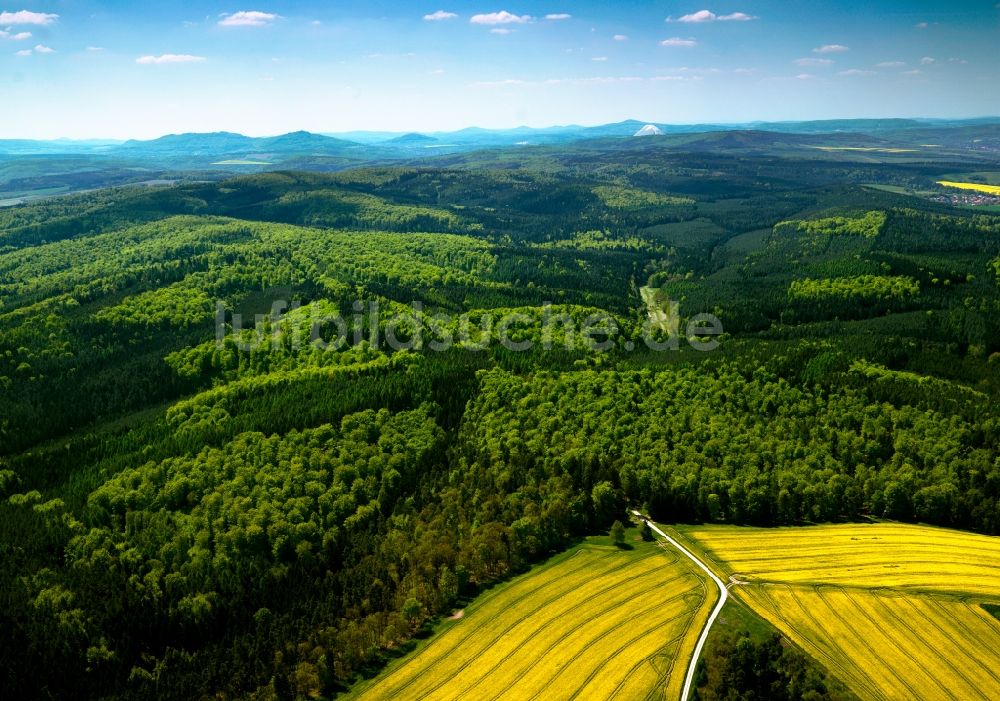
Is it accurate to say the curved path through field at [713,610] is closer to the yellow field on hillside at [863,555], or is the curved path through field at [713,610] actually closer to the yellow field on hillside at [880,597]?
the yellow field on hillside at [880,597]

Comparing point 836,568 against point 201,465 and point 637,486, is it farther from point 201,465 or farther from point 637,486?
point 201,465

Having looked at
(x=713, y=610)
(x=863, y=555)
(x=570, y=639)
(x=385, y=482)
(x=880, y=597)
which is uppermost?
(x=385, y=482)

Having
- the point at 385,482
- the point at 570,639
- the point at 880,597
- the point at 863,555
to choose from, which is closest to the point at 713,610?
the point at 570,639

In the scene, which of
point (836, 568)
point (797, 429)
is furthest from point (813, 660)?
point (797, 429)

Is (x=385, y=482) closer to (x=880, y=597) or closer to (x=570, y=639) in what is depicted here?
(x=570, y=639)

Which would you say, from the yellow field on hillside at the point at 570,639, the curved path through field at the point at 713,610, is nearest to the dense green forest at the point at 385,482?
the curved path through field at the point at 713,610

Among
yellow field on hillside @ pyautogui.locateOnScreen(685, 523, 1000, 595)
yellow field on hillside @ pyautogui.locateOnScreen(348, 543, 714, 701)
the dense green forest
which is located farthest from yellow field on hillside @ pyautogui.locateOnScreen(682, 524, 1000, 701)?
yellow field on hillside @ pyautogui.locateOnScreen(348, 543, 714, 701)

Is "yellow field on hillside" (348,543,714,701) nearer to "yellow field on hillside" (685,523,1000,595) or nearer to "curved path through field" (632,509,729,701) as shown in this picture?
"curved path through field" (632,509,729,701)

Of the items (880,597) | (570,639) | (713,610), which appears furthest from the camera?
(880,597)
